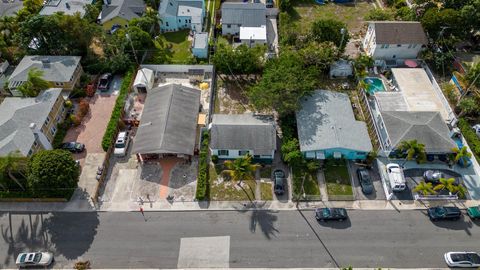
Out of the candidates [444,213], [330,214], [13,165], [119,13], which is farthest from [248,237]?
[119,13]

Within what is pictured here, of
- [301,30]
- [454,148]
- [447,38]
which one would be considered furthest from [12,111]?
[447,38]

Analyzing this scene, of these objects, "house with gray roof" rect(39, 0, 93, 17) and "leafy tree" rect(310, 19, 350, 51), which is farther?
"house with gray roof" rect(39, 0, 93, 17)

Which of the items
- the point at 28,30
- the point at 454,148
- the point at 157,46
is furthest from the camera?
the point at 157,46

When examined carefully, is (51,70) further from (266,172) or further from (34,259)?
(266,172)

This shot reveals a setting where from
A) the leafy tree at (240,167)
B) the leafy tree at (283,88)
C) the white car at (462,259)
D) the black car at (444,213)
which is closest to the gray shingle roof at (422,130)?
the black car at (444,213)

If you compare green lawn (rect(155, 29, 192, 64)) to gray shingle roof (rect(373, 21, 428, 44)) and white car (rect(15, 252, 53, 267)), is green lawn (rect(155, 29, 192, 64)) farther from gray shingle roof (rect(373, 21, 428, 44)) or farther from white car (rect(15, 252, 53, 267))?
white car (rect(15, 252, 53, 267))

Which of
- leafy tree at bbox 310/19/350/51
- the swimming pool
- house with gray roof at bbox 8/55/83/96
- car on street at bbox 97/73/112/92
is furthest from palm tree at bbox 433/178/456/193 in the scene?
house with gray roof at bbox 8/55/83/96

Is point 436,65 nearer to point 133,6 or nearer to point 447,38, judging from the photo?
point 447,38

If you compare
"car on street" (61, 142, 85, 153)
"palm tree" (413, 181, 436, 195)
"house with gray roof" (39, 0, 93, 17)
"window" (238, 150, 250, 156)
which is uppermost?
"house with gray roof" (39, 0, 93, 17)
